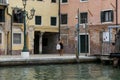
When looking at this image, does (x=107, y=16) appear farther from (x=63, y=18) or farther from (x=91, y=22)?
(x=63, y=18)

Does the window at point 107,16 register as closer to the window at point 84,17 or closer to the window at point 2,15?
the window at point 84,17

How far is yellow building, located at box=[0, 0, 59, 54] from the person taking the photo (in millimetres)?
51750

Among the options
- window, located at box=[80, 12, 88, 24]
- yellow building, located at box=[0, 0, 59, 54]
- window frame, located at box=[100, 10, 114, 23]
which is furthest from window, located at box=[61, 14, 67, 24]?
window frame, located at box=[100, 10, 114, 23]

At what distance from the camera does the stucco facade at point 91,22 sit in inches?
2020

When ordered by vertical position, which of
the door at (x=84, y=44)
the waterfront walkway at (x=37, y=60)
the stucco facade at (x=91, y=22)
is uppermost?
the stucco facade at (x=91, y=22)

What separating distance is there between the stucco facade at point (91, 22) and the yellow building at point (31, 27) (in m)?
1.62

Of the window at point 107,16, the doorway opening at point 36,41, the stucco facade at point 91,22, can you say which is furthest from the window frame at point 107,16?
the doorway opening at point 36,41

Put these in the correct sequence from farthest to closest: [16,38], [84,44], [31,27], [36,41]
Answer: [36,41] → [31,27] → [84,44] → [16,38]

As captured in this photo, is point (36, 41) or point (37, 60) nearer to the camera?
point (37, 60)

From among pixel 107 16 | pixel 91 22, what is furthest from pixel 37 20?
pixel 107 16

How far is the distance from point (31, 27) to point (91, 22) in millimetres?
7052

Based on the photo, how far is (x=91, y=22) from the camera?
2101 inches

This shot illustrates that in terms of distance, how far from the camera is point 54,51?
56.9 meters

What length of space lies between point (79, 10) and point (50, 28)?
4.33 meters
